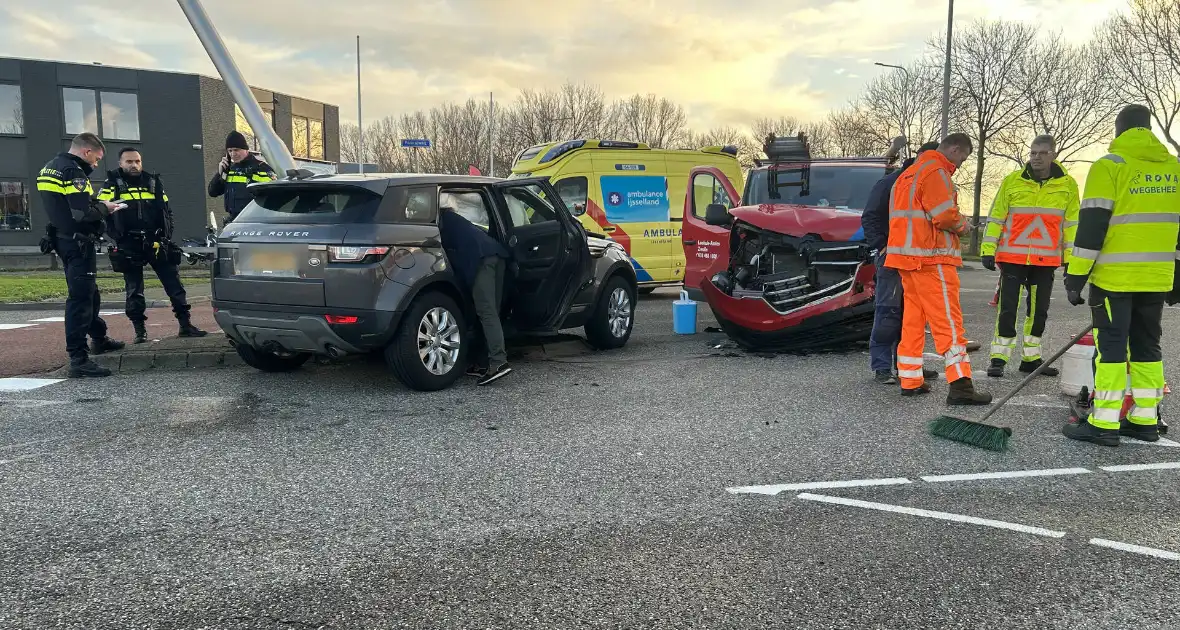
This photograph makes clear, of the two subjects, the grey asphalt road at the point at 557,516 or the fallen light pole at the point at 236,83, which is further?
the fallen light pole at the point at 236,83

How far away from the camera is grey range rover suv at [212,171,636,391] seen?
565cm

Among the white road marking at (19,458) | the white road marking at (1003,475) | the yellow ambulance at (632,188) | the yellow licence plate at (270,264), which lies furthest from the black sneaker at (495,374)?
the yellow ambulance at (632,188)

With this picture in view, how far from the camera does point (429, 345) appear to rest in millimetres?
6082

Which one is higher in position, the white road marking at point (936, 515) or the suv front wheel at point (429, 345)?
the suv front wheel at point (429, 345)

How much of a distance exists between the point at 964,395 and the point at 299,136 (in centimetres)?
4229

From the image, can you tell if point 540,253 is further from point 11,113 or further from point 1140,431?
point 11,113

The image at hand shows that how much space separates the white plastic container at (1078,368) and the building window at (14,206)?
117 ft

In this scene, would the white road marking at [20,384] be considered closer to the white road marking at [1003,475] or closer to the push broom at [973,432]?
the white road marking at [1003,475]

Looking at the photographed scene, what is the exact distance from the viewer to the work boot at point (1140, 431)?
189 inches

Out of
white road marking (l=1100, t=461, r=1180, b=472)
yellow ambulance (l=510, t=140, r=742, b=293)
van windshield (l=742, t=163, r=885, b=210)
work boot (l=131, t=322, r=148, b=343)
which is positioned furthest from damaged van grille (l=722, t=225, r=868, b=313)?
work boot (l=131, t=322, r=148, b=343)

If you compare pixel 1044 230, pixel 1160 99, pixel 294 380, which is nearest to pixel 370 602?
pixel 294 380

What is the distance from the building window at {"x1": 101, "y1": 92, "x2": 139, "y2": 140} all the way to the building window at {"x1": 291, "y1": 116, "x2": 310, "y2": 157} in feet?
30.2

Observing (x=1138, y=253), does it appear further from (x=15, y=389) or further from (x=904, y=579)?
(x=15, y=389)

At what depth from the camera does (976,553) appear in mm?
3217
